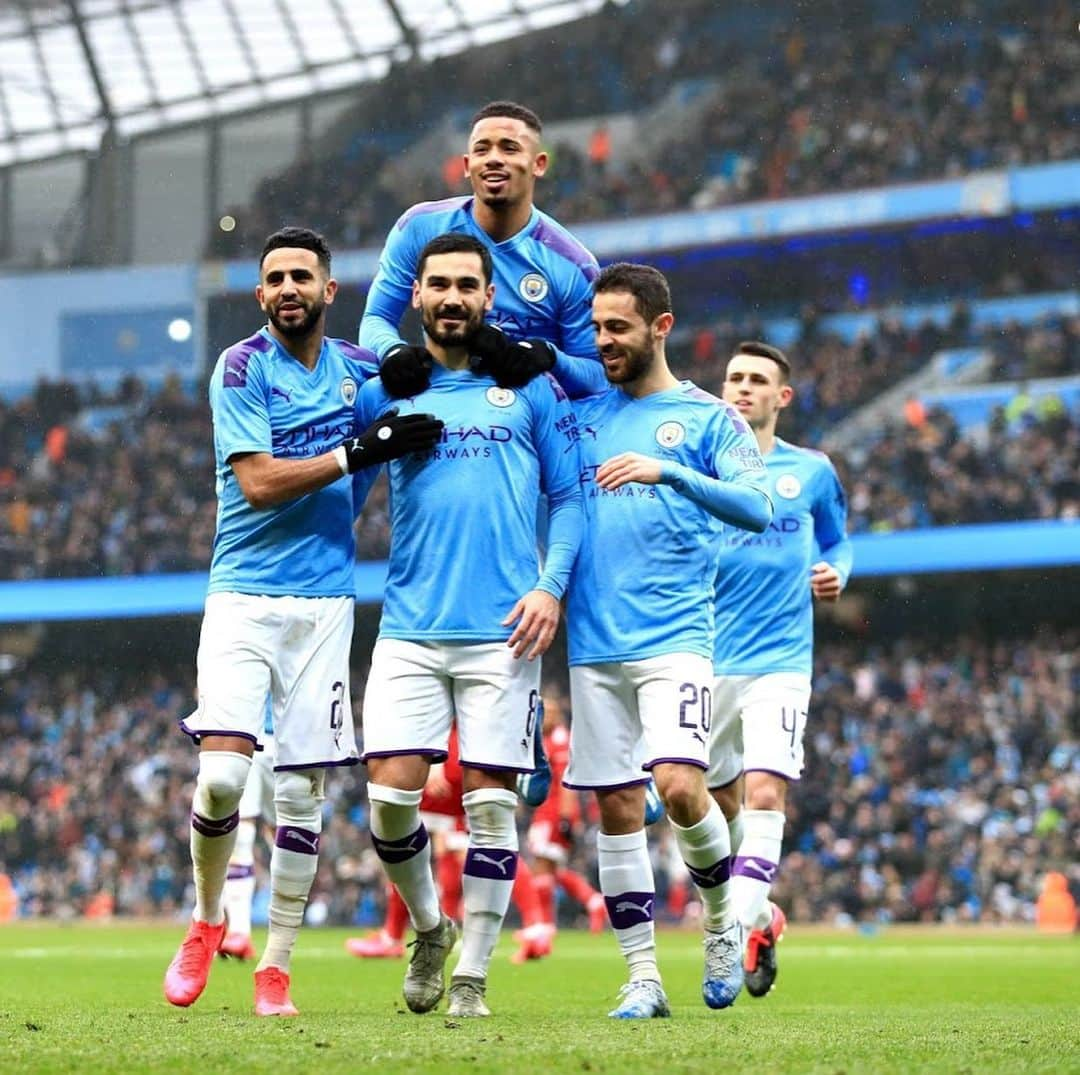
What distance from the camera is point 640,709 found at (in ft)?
21.9

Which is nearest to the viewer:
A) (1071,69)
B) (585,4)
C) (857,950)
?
(857,950)

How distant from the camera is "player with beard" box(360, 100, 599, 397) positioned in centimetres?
695

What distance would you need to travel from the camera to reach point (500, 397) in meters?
6.56

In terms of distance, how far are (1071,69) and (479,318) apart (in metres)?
28.3

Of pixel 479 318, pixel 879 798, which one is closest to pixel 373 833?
pixel 479 318

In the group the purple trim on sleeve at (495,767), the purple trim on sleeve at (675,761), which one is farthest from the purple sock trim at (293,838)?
the purple trim on sleeve at (675,761)

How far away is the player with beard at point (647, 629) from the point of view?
6.60 m

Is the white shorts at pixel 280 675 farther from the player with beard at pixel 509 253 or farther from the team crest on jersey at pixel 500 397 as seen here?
the player with beard at pixel 509 253

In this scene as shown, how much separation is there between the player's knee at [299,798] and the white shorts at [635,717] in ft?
2.87

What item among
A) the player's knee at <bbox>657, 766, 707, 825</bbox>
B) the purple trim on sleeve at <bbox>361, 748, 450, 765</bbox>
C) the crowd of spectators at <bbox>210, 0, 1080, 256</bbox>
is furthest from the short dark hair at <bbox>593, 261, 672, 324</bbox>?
the crowd of spectators at <bbox>210, 0, 1080, 256</bbox>

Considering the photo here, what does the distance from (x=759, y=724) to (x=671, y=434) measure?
7.29 feet

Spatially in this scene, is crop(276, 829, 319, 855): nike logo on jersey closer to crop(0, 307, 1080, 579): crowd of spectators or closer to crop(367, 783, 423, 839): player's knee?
crop(367, 783, 423, 839): player's knee

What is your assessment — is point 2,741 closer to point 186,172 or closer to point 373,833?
point 186,172

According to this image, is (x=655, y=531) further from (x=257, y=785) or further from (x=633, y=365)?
(x=257, y=785)
